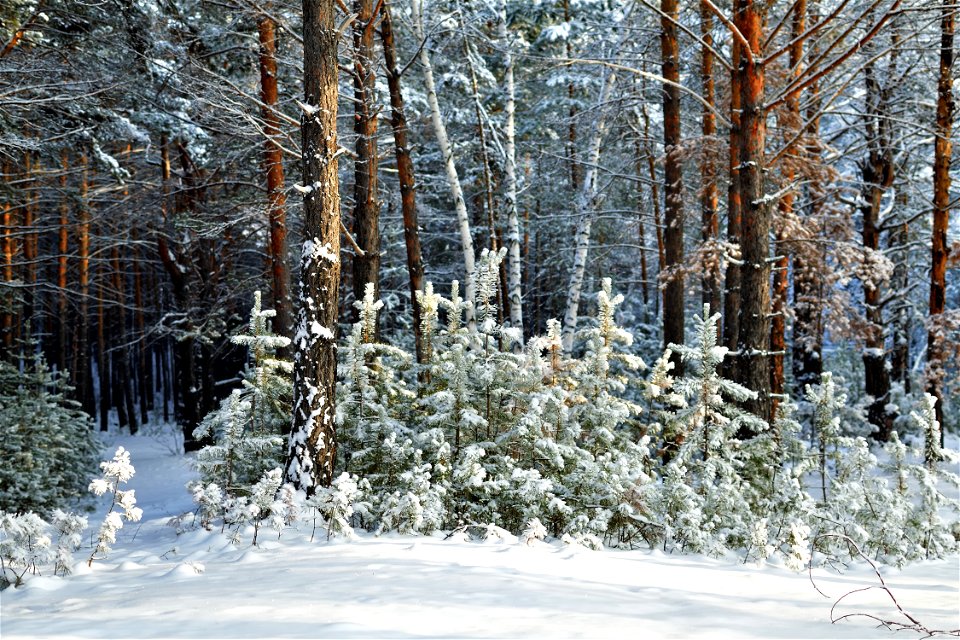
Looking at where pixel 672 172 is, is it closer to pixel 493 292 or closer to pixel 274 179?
pixel 493 292

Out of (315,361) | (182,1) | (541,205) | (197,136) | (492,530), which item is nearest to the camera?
(492,530)

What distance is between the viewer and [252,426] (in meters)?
7.10

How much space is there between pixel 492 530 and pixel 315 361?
7.58ft

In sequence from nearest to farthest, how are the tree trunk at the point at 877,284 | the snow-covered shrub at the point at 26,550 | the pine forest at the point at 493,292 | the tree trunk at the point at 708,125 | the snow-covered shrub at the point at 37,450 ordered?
the snow-covered shrub at the point at 26,550, the pine forest at the point at 493,292, the snow-covered shrub at the point at 37,450, the tree trunk at the point at 708,125, the tree trunk at the point at 877,284

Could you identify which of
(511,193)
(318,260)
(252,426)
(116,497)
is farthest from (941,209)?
(116,497)

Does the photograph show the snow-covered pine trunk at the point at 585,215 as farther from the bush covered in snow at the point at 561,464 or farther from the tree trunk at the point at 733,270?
the bush covered in snow at the point at 561,464

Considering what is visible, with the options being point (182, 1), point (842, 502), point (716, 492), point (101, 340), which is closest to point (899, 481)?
point (842, 502)

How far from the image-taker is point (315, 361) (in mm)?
6219

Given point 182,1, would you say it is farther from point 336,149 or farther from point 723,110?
point 723,110

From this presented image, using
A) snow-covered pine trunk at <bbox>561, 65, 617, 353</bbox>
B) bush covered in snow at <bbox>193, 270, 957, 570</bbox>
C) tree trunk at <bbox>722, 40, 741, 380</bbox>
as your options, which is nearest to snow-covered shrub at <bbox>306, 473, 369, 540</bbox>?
bush covered in snow at <bbox>193, 270, 957, 570</bbox>

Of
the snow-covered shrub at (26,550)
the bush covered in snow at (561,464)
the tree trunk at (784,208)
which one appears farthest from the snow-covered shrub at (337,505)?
the tree trunk at (784,208)

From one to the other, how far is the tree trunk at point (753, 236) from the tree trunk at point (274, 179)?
7033 millimetres

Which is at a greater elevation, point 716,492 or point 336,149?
point 336,149

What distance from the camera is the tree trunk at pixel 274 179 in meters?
11.2
